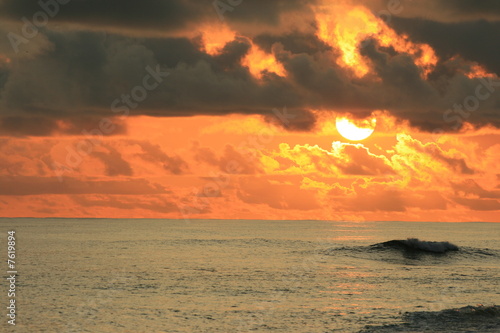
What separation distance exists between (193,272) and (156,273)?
453 cm

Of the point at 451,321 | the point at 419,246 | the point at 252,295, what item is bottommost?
the point at 451,321

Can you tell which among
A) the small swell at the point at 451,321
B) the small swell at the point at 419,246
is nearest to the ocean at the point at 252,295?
the small swell at the point at 451,321

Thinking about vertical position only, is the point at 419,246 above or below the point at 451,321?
above

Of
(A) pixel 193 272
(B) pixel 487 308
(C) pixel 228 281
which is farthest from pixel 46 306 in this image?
(B) pixel 487 308

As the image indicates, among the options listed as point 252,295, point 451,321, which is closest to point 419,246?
point 252,295

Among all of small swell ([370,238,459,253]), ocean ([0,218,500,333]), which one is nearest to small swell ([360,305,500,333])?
ocean ([0,218,500,333])

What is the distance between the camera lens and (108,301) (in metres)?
57.6

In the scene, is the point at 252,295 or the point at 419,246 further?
the point at 419,246

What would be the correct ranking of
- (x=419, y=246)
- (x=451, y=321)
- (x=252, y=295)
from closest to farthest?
(x=451, y=321), (x=252, y=295), (x=419, y=246)

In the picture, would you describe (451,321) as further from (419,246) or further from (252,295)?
(419,246)

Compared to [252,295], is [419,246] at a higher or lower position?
higher

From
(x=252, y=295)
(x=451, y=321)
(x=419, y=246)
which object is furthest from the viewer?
(x=419, y=246)

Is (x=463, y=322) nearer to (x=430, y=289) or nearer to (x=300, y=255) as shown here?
(x=430, y=289)

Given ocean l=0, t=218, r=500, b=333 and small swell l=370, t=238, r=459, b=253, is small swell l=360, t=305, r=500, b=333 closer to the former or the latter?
ocean l=0, t=218, r=500, b=333
